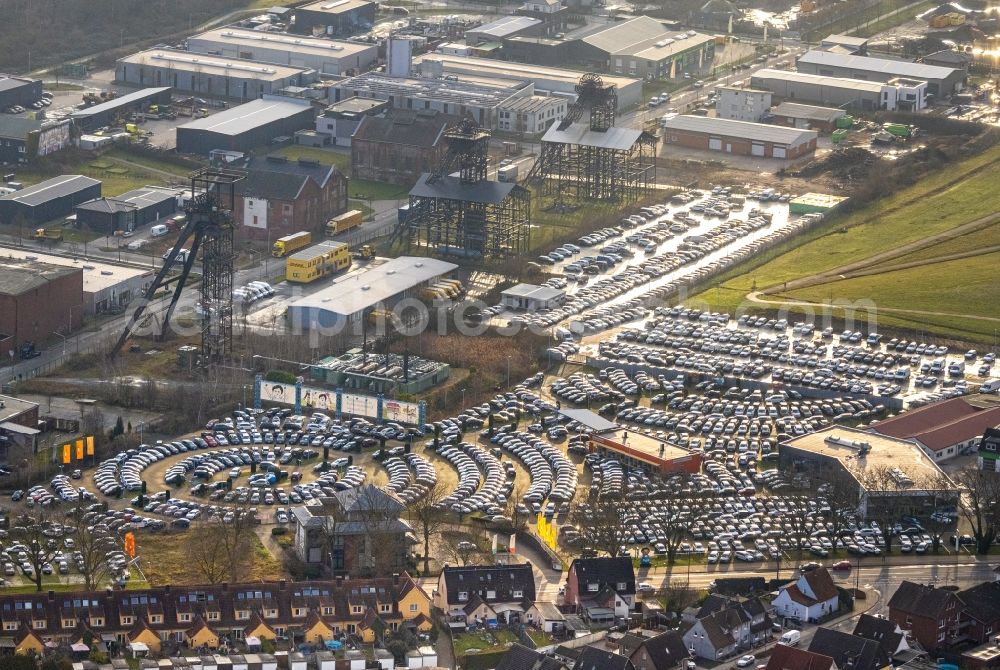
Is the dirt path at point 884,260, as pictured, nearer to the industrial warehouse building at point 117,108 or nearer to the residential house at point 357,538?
the residential house at point 357,538

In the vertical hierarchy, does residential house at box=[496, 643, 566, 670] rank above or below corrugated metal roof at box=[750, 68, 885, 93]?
above

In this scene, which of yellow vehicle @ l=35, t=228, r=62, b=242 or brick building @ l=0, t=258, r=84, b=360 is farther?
yellow vehicle @ l=35, t=228, r=62, b=242

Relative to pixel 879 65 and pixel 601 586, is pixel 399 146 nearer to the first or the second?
pixel 879 65

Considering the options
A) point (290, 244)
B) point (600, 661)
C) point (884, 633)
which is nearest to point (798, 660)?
point (884, 633)

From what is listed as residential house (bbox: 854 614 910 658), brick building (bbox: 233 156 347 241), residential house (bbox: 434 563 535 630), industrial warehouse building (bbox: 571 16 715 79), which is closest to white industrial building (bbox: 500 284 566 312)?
brick building (bbox: 233 156 347 241)

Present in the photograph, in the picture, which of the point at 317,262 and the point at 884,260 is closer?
the point at 317,262

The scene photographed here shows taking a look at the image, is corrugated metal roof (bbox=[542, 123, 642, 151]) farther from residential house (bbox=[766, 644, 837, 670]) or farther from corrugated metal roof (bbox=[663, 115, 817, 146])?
residential house (bbox=[766, 644, 837, 670])

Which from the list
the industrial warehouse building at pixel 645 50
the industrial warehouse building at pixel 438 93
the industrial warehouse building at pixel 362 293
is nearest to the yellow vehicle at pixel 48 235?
the industrial warehouse building at pixel 362 293
